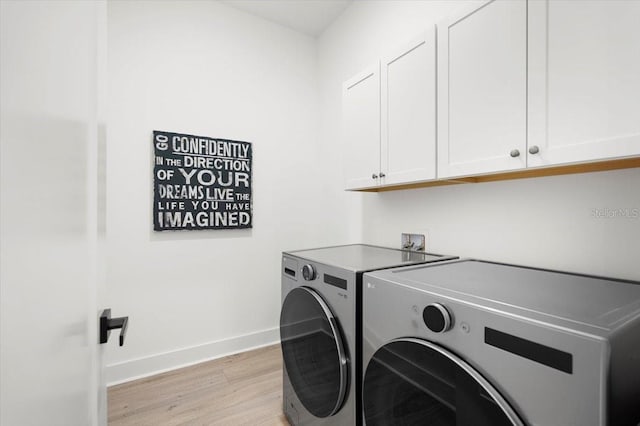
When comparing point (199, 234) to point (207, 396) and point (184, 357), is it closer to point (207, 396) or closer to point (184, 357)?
point (184, 357)

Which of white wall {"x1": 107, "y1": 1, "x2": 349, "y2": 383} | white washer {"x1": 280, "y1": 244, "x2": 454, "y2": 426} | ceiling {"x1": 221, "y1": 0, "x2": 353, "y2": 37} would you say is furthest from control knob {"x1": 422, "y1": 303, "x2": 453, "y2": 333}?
ceiling {"x1": 221, "y1": 0, "x2": 353, "y2": 37}

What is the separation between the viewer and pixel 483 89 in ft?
3.94

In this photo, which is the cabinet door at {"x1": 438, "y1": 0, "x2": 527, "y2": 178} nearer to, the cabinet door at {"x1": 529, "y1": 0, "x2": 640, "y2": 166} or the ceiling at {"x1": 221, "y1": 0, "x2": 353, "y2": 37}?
the cabinet door at {"x1": 529, "y1": 0, "x2": 640, "y2": 166}

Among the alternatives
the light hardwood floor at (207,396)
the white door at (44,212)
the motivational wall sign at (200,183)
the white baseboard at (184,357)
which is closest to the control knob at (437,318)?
the white door at (44,212)

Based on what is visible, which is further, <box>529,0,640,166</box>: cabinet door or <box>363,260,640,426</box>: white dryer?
<box>529,0,640,166</box>: cabinet door

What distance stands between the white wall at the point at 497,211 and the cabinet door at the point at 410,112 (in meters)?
0.31

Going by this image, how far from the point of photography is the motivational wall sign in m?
2.20

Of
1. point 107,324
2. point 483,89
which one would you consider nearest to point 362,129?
point 483,89

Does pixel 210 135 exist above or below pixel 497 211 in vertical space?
above

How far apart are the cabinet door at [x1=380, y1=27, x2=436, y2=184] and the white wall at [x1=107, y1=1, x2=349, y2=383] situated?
1016 mm

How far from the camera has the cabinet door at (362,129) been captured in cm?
177

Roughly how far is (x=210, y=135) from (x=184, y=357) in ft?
5.90

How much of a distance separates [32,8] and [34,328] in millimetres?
392

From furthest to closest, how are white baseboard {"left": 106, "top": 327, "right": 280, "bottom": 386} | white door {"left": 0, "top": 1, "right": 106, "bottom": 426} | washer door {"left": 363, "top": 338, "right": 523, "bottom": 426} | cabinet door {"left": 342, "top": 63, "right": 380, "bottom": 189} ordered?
white baseboard {"left": 106, "top": 327, "right": 280, "bottom": 386} < cabinet door {"left": 342, "top": 63, "right": 380, "bottom": 189} < washer door {"left": 363, "top": 338, "right": 523, "bottom": 426} < white door {"left": 0, "top": 1, "right": 106, "bottom": 426}
